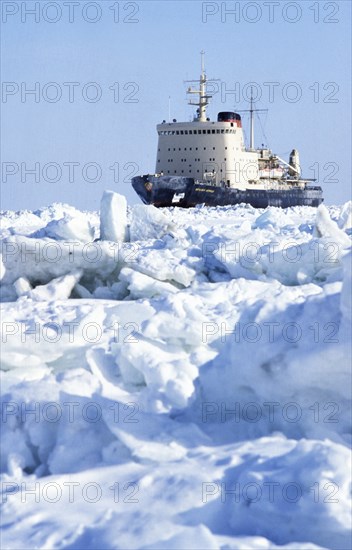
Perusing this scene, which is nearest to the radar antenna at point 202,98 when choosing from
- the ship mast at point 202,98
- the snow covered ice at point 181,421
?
the ship mast at point 202,98

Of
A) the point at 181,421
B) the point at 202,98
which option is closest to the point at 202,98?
the point at 202,98

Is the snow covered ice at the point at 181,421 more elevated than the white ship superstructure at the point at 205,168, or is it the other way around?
the white ship superstructure at the point at 205,168

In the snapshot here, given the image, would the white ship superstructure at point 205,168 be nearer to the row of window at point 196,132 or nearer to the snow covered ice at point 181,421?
the row of window at point 196,132

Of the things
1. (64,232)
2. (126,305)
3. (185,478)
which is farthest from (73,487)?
(64,232)

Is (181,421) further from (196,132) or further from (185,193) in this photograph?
(196,132)

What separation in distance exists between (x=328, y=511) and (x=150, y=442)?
Result: 109cm

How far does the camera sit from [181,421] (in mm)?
4156

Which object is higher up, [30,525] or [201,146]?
[201,146]

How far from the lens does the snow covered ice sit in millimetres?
3229

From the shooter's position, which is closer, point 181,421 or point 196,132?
point 181,421

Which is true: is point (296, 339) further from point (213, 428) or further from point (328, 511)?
point (328, 511)

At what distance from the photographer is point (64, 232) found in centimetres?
863

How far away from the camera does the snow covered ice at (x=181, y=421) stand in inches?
127

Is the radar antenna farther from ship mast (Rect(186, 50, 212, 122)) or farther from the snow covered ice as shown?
the snow covered ice
